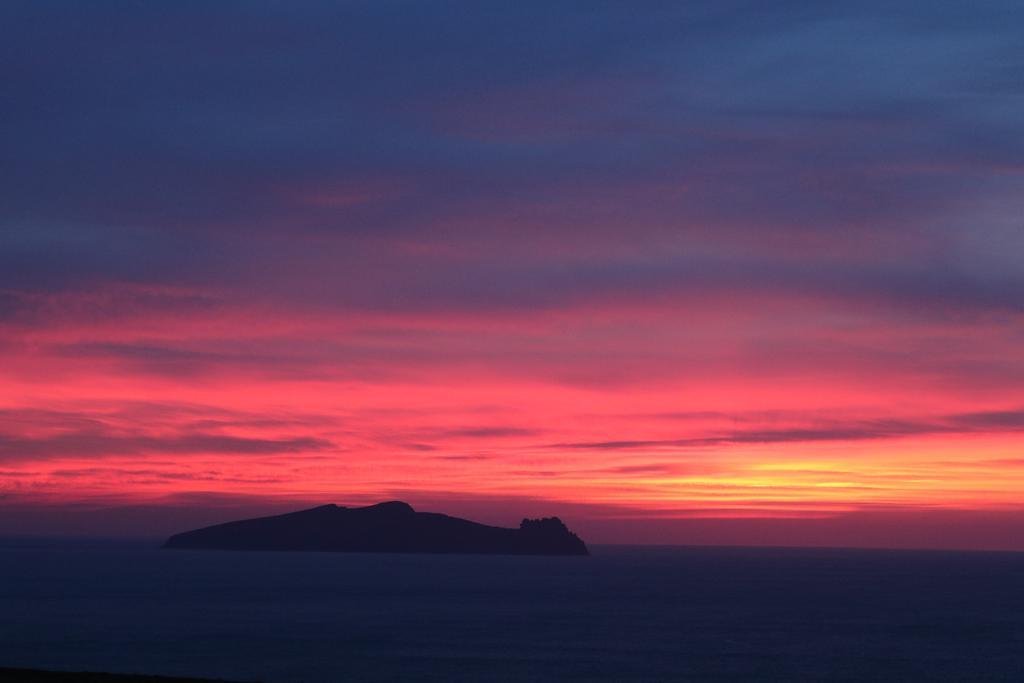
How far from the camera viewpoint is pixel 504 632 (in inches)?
3789

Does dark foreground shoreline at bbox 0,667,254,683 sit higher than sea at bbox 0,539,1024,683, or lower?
higher

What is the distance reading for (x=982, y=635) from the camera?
98.4 metres

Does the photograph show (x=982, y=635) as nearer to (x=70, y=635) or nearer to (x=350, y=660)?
(x=350, y=660)

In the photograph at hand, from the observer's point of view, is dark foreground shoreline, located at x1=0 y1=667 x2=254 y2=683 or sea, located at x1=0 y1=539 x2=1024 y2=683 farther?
sea, located at x1=0 y1=539 x2=1024 y2=683

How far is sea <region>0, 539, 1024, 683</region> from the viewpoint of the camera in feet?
235

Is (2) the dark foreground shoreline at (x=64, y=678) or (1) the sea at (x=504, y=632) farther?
(1) the sea at (x=504, y=632)

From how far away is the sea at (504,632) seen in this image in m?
71.6

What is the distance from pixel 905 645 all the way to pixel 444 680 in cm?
4273

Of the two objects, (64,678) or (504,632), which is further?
(504,632)

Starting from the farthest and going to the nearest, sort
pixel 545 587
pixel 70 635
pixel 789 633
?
pixel 545 587 → pixel 789 633 → pixel 70 635

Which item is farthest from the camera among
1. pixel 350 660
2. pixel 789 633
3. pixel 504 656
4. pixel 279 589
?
pixel 279 589

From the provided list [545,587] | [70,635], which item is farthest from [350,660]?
[545,587]

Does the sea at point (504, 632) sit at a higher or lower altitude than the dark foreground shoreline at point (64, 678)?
lower

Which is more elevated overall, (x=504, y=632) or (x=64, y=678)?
(x=64, y=678)
